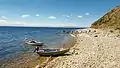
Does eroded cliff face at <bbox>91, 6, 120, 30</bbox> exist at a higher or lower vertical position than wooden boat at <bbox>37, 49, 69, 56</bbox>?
higher

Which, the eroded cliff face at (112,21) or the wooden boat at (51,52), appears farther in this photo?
the eroded cliff face at (112,21)

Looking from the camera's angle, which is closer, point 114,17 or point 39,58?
point 39,58

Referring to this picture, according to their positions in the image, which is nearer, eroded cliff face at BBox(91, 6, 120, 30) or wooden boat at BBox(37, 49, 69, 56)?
wooden boat at BBox(37, 49, 69, 56)

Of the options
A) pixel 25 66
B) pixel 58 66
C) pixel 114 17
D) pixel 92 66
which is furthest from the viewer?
pixel 114 17

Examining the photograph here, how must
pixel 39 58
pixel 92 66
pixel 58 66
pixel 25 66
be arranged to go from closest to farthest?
1. pixel 92 66
2. pixel 58 66
3. pixel 25 66
4. pixel 39 58

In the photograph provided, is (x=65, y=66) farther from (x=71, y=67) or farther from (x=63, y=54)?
(x=63, y=54)

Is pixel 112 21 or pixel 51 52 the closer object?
pixel 51 52

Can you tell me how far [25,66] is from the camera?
2470 cm

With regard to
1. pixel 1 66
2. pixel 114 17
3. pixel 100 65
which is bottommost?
pixel 1 66

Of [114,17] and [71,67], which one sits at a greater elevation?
[114,17]

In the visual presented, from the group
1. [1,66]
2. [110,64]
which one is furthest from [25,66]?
[110,64]

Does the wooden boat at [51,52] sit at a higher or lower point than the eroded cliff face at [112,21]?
lower

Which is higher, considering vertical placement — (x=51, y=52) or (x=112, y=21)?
(x=112, y=21)

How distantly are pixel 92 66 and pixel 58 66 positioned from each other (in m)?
4.00
